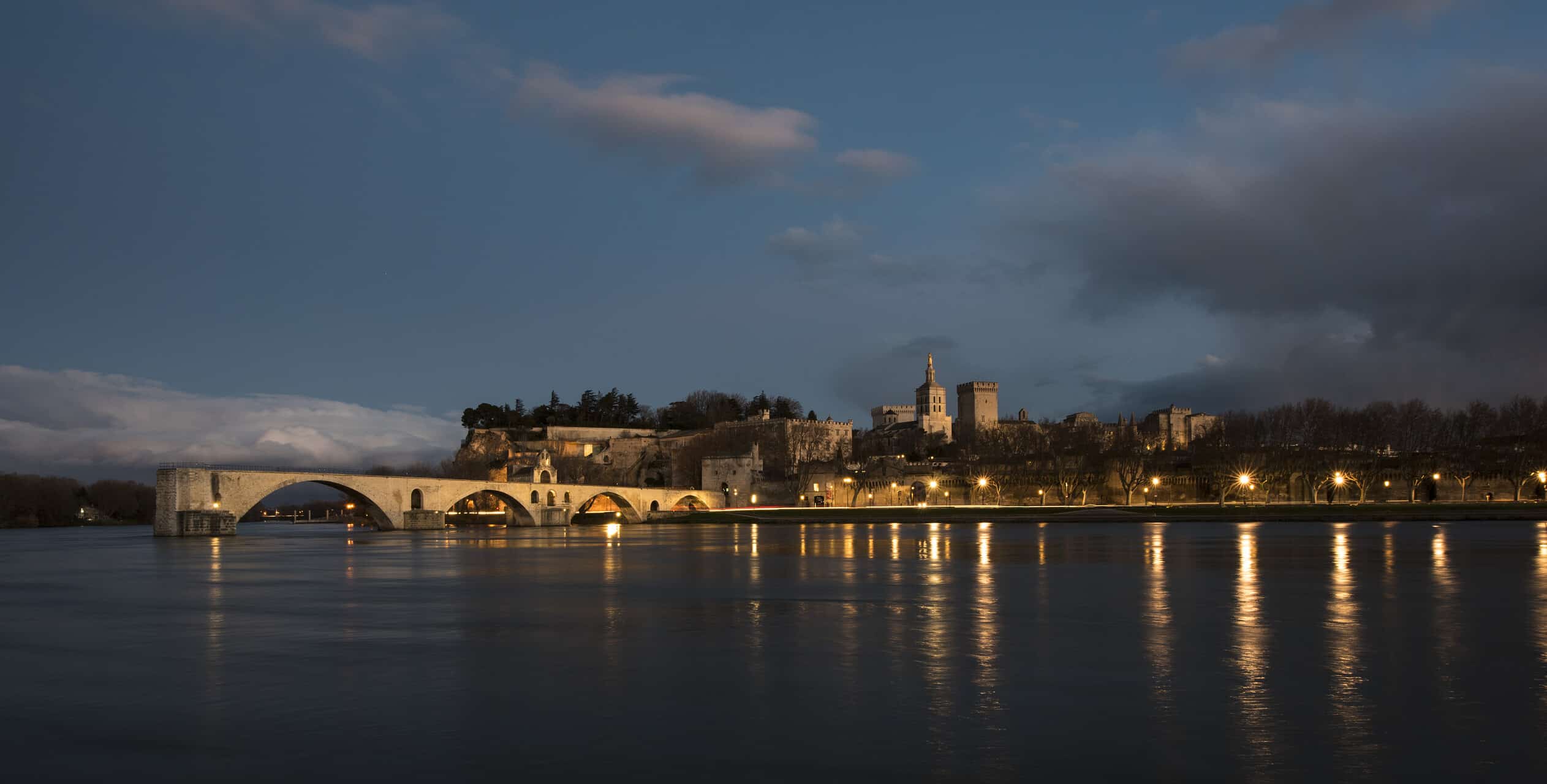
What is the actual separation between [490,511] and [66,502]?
38884mm

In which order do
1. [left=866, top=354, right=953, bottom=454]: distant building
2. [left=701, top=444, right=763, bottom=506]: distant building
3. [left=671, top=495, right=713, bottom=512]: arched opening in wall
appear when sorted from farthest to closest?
[left=866, top=354, right=953, bottom=454]: distant building → [left=701, top=444, right=763, bottom=506]: distant building → [left=671, top=495, right=713, bottom=512]: arched opening in wall

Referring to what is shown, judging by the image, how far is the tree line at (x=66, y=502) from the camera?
97938mm

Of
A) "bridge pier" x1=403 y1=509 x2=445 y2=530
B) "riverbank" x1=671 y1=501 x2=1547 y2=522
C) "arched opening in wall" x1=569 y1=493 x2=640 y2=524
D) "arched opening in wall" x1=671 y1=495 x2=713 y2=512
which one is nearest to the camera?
"riverbank" x1=671 y1=501 x2=1547 y2=522

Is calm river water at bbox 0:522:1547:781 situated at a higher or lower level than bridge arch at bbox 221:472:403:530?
lower

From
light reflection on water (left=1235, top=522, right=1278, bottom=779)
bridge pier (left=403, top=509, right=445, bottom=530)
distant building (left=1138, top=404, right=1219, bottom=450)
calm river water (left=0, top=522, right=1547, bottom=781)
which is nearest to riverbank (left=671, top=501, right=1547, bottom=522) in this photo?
bridge pier (left=403, top=509, right=445, bottom=530)

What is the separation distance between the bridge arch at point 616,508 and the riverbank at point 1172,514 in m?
8.08

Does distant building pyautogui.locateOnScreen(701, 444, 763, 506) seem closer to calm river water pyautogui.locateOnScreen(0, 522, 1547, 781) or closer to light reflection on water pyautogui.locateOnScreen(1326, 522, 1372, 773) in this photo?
calm river water pyautogui.locateOnScreen(0, 522, 1547, 781)

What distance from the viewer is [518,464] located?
12800 centimetres

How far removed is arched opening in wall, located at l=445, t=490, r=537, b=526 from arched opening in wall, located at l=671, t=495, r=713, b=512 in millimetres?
16428

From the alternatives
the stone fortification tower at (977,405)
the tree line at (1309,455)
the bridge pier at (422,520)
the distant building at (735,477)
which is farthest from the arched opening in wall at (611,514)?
the stone fortification tower at (977,405)

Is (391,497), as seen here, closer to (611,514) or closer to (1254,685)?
(611,514)

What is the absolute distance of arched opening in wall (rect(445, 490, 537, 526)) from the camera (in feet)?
279

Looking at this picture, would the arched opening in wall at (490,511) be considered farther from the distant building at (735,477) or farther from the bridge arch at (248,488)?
the distant building at (735,477)

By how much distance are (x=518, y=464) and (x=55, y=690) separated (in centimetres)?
11971
